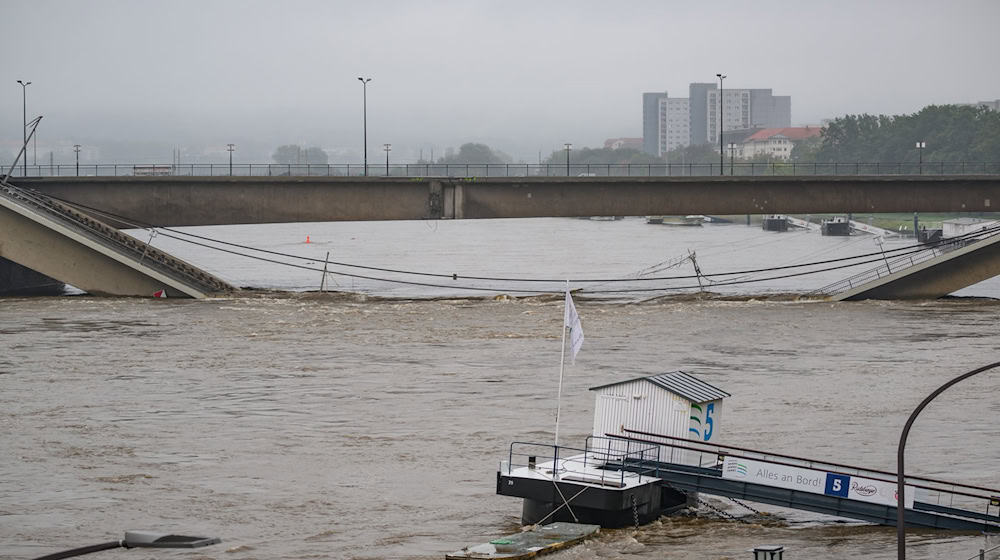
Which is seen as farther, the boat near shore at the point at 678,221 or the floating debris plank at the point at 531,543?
the boat near shore at the point at 678,221

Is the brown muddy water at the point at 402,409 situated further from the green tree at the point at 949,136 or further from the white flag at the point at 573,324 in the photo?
the green tree at the point at 949,136

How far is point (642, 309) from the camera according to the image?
74.4m

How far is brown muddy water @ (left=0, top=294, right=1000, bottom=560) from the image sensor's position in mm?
28844

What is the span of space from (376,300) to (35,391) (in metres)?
33.7

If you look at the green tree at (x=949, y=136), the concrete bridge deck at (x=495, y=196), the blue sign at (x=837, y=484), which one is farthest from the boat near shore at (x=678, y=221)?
the blue sign at (x=837, y=484)

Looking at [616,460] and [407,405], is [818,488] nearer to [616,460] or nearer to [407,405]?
[616,460]

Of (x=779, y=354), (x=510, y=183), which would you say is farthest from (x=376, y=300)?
(x=779, y=354)

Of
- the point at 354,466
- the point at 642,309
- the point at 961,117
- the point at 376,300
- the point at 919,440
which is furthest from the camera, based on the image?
the point at 961,117

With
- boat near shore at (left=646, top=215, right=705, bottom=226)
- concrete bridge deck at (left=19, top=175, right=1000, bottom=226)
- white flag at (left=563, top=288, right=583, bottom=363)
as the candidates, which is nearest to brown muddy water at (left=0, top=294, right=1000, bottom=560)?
white flag at (left=563, top=288, right=583, bottom=363)

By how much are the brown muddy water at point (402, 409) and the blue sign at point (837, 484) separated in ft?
2.96

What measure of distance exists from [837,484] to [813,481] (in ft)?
1.76

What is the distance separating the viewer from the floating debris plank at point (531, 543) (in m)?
25.8

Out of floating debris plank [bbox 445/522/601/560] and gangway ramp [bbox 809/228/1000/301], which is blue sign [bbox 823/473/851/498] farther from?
gangway ramp [bbox 809/228/1000/301]

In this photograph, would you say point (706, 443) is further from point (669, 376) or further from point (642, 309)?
point (642, 309)
